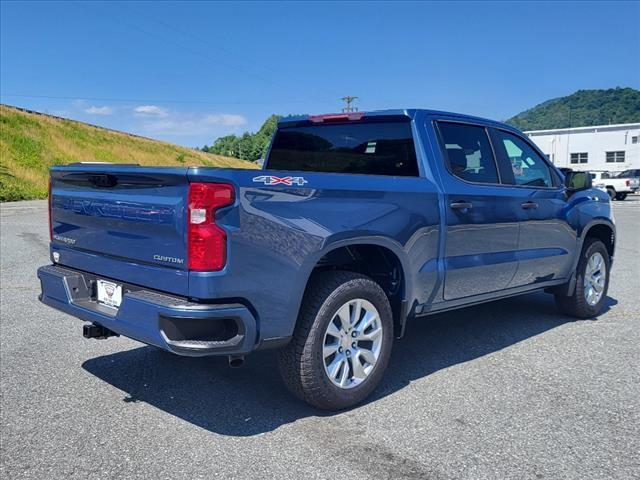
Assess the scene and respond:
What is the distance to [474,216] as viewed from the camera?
14.9 ft

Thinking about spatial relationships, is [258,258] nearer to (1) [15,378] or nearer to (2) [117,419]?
(2) [117,419]

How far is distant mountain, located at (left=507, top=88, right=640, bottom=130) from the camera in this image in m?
101

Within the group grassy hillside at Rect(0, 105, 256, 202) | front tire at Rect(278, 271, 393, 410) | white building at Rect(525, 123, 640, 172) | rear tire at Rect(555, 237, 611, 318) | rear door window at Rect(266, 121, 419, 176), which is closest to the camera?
front tire at Rect(278, 271, 393, 410)

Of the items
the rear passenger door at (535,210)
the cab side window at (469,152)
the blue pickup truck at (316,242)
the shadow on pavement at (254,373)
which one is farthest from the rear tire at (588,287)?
the cab side window at (469,152)

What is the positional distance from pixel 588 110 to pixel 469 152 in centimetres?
11988

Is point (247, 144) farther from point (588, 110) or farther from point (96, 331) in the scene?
point (96, 331)

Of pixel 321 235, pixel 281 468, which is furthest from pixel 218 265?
pixel 281 468

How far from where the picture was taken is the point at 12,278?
308 inches

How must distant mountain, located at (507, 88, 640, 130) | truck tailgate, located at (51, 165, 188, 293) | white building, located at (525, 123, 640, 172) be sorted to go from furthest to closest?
distant mountain, located at (507, 88, 640, 130), white building, located at (525, 123, 640, 172), truck tailgate, located at (51, 165, 188, 293)

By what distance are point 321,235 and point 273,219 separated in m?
0.36

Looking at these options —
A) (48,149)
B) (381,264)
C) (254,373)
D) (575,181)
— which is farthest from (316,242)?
(48,149)

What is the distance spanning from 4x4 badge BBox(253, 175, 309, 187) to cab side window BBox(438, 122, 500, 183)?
1569mm

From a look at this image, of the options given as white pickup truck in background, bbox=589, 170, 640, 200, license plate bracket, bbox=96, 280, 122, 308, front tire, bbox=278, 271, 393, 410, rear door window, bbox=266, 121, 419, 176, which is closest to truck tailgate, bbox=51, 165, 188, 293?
license plate bracket, bbox=96, 280, 122, 308

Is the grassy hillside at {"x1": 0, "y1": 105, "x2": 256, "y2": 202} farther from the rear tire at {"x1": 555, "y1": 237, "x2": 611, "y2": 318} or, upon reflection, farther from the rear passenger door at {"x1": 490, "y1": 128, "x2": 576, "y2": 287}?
the rear passenger door at {"x1": 490, "y1": 128, "x2": 576, "y2": 287}
